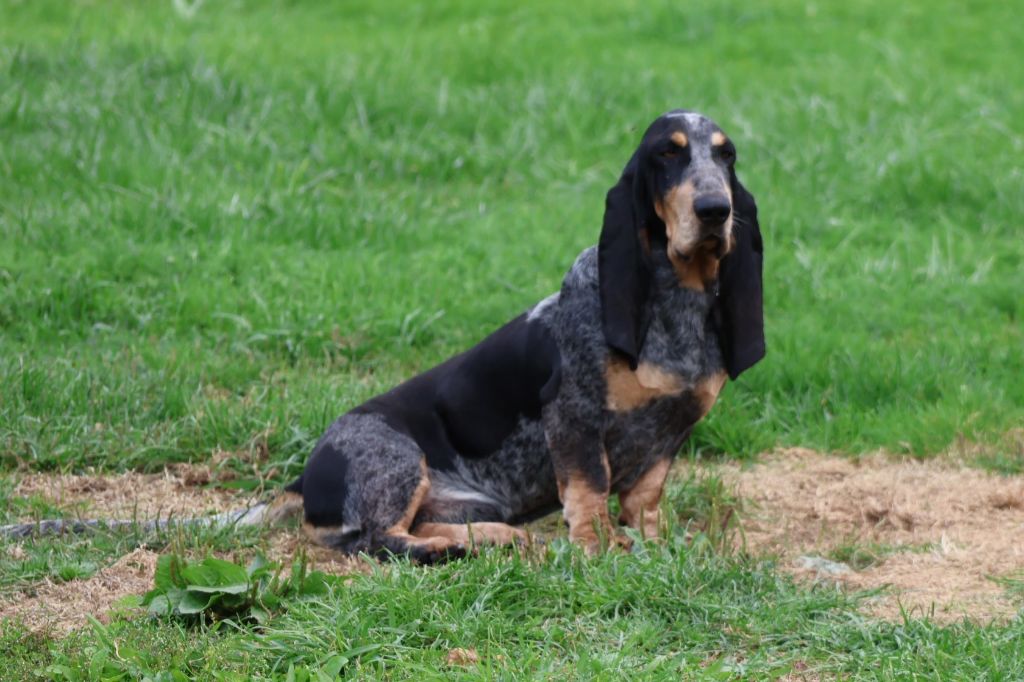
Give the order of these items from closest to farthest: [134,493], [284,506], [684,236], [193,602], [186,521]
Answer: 1. [193,602]
2. [684,236]
3. [186,521]
4. [284,506]
5. [134,493]

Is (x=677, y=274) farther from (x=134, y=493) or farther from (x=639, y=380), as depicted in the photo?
(x=134, y=493)

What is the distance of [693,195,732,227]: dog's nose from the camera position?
5.15 m

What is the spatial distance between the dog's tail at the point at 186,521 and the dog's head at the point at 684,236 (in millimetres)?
1620

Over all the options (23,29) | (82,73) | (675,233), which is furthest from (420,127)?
(675,233)

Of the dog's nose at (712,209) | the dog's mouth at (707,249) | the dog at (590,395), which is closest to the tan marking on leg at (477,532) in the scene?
the dog at (590,395)

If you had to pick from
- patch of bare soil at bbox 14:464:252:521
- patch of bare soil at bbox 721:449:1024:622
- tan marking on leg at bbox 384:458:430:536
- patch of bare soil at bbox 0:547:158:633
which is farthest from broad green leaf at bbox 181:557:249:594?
patch of bare soil at bbox 721:449:1024:622

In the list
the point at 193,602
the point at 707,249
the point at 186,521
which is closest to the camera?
the point at 193,602

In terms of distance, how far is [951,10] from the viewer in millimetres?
13656

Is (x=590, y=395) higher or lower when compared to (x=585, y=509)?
higher

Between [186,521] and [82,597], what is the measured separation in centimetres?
74

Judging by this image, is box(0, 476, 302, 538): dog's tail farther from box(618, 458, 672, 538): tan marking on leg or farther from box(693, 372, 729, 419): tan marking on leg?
box(693, 372, 729, 419): tan marking on leg

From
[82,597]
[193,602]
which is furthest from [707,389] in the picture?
[82,597]

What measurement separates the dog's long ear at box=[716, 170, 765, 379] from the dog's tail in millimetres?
1908

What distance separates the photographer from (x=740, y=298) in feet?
18.4
